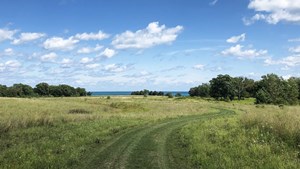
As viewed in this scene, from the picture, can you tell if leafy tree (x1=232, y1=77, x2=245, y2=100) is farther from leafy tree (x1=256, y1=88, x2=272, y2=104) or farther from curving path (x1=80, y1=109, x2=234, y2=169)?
curving path (x1=80, y1=109, x2=234, y2=169)

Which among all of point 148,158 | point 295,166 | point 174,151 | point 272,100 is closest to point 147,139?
point 174,151

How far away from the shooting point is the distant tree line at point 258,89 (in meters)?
104

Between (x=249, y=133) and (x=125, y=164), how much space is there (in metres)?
9.21

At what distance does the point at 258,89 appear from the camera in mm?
136250

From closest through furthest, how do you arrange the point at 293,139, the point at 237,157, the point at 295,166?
1. the point at 295,166
2. the point at 237,157
3. the point at 293,139

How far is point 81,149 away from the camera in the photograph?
16.1 meters

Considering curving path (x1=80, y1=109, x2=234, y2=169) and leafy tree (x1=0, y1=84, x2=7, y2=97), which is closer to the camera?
curving path (x1=80, y1=109, x2=234, y2=169)

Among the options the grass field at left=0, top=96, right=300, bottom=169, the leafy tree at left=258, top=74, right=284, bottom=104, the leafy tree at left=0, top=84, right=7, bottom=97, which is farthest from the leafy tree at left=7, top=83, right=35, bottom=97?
the grass field at left=0, top=96, right=300, bottom=169

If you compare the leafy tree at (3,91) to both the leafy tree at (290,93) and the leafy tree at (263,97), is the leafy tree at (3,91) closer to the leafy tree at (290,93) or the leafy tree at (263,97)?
the leafy tree at (263,97)

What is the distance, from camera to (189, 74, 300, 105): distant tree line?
104438 mm

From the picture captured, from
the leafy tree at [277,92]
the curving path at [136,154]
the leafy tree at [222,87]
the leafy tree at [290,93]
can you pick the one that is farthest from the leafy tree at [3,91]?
the curving path at [136,154]

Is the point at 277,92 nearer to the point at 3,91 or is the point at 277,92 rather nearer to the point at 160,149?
the point at 160,149

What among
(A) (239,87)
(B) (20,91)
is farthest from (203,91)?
(B) (20,91)

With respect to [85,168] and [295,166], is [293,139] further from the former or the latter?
[85,168]
